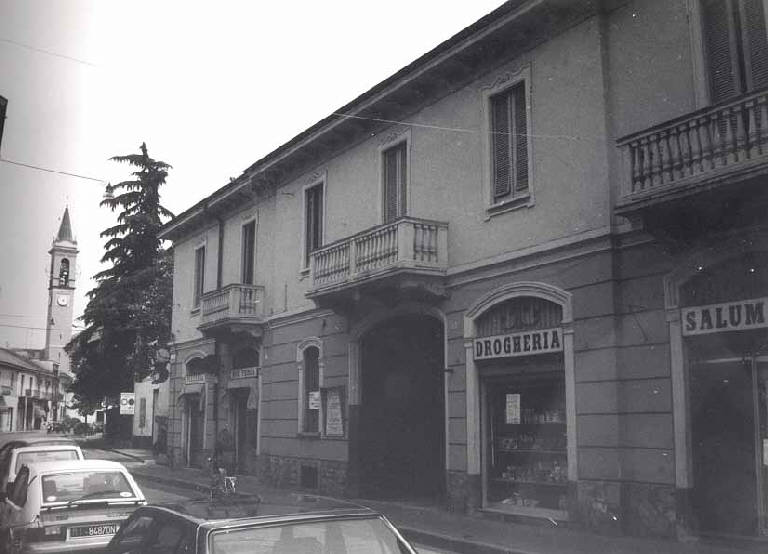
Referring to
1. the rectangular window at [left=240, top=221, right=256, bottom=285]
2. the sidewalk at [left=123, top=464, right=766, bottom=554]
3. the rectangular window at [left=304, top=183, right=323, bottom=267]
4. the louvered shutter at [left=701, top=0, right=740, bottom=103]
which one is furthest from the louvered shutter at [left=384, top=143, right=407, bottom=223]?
the rectangular window at [left=240, top=221, right=256, bottom=285]

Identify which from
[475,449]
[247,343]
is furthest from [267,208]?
[475,449]

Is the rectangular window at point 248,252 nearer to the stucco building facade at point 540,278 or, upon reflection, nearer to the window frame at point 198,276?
the stucco building facade at point 540,278

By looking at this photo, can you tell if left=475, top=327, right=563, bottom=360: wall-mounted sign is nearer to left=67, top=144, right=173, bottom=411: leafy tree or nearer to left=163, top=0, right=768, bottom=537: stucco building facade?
left=163, top=0, right=768, bottom=537: stucco building facade

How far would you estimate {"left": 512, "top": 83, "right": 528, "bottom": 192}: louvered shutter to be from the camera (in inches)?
553

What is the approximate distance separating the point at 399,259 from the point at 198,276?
1529 centimetres

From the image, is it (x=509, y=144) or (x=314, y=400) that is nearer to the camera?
(x=509, y=144)

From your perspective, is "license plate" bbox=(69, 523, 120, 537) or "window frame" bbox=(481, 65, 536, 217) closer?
"license plate" bbox=(69, 523, 120, 537)

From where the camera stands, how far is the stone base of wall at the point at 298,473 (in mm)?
18578

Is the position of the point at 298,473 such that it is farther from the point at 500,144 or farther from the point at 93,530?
the point at 93,530

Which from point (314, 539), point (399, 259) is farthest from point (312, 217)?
point (314, 539)

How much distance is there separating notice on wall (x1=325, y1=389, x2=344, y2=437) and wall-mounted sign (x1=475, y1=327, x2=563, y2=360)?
5.25 meters

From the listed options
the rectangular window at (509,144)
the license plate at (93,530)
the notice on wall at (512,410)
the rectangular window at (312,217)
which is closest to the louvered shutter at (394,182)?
the rectangular window at (509,144)

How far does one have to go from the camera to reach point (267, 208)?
2362 cm

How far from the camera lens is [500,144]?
1461 cm
